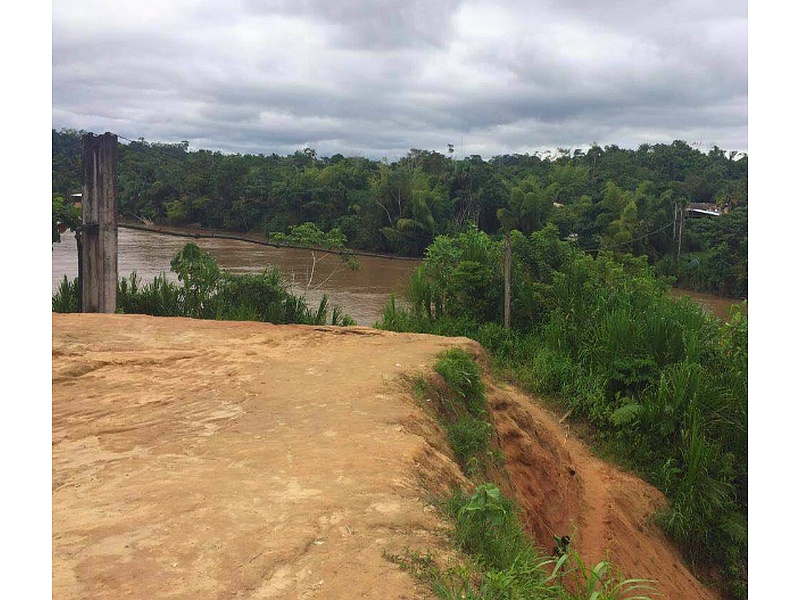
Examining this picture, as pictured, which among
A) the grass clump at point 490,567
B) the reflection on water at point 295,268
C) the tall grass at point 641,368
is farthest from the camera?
the reflection on water at point 295,268

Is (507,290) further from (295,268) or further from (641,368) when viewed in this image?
(295,268)

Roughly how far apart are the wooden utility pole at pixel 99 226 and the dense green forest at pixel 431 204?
60.4 feet

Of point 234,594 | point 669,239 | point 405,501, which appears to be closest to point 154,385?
point 405,501

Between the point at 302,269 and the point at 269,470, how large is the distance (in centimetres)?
2042

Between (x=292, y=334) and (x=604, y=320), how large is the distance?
171 inches

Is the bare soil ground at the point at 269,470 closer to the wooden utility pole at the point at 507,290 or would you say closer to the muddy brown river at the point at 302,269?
the wooden utility pole at the point at 507,290

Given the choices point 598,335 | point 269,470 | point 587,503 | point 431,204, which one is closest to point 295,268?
point 431,204

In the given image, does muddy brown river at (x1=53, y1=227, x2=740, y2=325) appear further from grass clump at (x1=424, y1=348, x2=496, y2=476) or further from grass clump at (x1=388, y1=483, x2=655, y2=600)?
grass clump at (x1=388, y1=483, x2=655, y2=600)

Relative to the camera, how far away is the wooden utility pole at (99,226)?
785 cm

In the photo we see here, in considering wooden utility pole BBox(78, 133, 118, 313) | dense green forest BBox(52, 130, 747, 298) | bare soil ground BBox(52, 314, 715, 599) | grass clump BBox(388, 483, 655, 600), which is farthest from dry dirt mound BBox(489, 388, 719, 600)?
dense green forest BBox(52, 130, 747, 298)

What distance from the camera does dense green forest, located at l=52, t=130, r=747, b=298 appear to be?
83.3 ft

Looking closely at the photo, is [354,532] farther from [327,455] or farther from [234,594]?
[327,455]

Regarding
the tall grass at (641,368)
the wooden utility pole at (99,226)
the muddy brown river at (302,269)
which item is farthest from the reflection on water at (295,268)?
the wooden utility pole at (99,226)

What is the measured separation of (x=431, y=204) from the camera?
29.5 metres
